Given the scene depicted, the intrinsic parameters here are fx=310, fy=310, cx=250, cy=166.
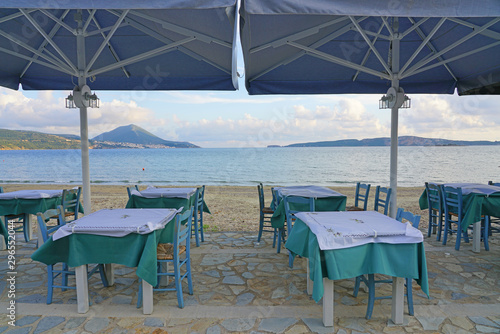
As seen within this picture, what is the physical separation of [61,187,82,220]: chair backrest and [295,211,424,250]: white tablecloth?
12.9 ft

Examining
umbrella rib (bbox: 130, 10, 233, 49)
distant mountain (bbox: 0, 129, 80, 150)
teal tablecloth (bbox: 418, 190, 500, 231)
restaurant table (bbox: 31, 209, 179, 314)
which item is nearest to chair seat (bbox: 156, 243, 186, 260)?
restaurant table (bbox: 31, 209, 179, 314)

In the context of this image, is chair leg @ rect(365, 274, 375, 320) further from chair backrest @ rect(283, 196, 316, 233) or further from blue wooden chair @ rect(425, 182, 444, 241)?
blue wooden chair @ rect(425, 182, 444, 241)

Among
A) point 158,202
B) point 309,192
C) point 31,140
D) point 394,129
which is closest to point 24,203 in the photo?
point 158,202

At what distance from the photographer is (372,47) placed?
378 cm

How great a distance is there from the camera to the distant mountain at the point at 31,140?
2164 inches

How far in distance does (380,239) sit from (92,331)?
2.43 metres

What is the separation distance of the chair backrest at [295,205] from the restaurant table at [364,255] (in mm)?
1039

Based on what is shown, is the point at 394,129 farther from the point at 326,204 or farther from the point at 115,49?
the point at 115,49

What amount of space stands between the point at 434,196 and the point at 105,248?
5.17m

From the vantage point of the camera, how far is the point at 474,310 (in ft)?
9.25

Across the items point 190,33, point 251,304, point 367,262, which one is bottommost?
point 251,304

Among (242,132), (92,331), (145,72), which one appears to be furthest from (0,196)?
(242,132)

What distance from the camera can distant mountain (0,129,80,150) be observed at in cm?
5497

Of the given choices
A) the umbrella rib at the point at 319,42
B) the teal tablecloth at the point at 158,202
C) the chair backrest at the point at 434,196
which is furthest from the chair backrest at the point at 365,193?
the teal tablecloth at the point at 158,202
